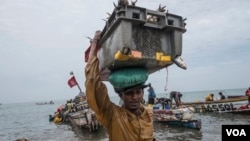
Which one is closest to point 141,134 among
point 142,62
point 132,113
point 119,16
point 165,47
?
point 132,113

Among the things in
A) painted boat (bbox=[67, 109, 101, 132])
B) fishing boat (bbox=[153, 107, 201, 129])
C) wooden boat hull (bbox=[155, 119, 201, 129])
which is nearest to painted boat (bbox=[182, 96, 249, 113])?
fishing boat (bbox=[153, 107, 201, 129])

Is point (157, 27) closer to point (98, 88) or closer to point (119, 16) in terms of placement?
point (119, 16)

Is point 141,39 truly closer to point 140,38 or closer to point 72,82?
point 140,38

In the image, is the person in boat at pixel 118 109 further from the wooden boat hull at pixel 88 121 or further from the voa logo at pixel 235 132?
the wooden boat hull at pixel 88 121

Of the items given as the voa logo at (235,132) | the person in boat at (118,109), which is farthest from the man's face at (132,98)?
the voa logo at (235,132)

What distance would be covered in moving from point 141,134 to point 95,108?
0.56 metres

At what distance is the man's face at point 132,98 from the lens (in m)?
2.85

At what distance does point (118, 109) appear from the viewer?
9.16 ft

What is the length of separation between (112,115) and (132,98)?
1.01 feet

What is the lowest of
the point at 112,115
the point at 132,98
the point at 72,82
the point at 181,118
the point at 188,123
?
the point at 188,123

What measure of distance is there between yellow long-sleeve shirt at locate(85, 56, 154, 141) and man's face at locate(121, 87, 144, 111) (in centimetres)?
8

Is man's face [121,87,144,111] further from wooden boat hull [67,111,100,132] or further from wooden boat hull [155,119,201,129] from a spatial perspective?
wooden boat hull [67,111,100,132]

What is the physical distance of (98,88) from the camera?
245 cm

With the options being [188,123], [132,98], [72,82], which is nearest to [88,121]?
[72,82]
